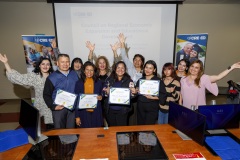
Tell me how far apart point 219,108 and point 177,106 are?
44cm

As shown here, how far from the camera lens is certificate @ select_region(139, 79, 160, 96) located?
2.53m

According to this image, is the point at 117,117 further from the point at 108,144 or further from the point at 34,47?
the point at 34,47

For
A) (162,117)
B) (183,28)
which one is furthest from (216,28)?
(162,117)

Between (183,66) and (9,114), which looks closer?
(183,66)

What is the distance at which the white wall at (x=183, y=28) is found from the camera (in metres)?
4.98

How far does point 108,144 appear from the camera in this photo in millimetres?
1697

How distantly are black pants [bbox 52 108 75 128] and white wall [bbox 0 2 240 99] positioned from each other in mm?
3547

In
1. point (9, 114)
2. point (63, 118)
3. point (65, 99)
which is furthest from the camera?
point (9, 114)

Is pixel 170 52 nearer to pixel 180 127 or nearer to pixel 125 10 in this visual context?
pixel 125 10

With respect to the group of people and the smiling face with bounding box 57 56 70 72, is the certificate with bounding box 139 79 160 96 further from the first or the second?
the smiling face with bounding box 57 56 70 72

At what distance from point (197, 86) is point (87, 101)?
1.66 metres

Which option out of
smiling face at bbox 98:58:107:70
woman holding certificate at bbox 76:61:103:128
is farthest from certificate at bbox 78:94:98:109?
smiling face at bbox 98:58:107:70

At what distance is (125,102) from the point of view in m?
2.48

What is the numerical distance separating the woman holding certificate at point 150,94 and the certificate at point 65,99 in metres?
1.03
